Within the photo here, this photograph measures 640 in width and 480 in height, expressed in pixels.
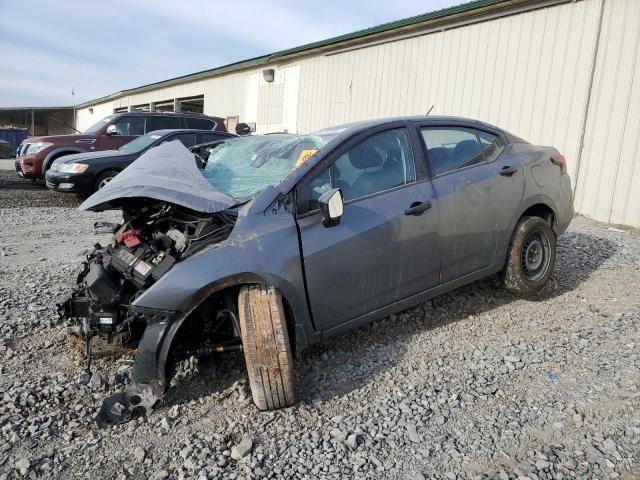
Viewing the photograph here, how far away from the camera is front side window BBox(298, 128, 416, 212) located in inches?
123

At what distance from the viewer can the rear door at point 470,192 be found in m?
3.65

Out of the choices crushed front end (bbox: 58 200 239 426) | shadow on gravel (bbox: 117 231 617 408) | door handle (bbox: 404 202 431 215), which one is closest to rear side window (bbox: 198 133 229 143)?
crushed front end (bbox: 58 200 239 426)

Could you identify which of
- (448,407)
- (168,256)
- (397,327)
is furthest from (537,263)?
(168,256)

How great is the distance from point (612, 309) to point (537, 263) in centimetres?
71

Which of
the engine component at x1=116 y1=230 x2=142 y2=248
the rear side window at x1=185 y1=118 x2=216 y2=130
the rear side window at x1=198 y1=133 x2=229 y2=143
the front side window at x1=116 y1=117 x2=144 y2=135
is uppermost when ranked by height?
the rear side window at x1=185 y1=118 x2=216 y2=130

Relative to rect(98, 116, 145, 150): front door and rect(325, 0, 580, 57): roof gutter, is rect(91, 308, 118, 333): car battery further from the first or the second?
rect(98, 116, 145, 150): front door

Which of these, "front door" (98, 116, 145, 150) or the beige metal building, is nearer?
the beige metal building

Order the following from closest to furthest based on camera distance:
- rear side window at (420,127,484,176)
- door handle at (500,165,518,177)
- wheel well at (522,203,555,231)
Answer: rear side window at (420,127,484,176), door handle at (500,165,518,177), wheel well at (522,203,555,231)

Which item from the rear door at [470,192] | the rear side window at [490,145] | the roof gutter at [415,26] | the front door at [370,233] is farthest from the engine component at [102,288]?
the roof gutter at [415,26]

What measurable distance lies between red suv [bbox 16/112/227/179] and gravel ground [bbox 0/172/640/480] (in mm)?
7317

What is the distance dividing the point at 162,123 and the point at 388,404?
10.4m

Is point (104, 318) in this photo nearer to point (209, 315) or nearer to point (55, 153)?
point (209, 315)

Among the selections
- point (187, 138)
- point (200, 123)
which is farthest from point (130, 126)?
point (187, 138)

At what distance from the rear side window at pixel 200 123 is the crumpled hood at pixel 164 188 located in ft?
27.0
